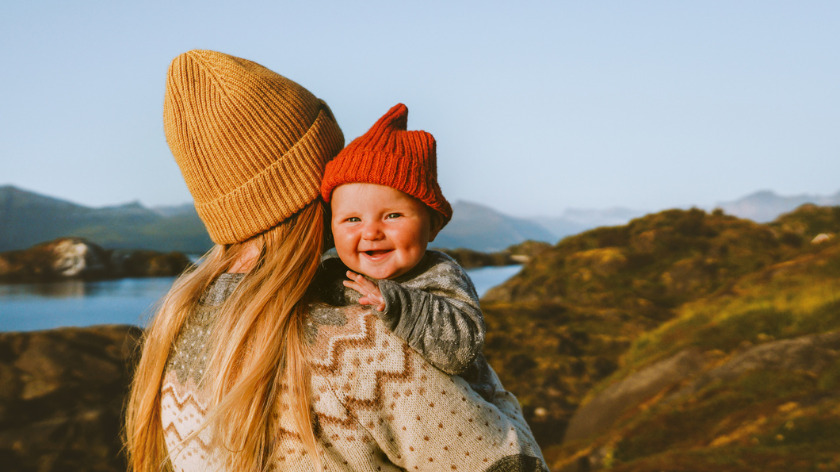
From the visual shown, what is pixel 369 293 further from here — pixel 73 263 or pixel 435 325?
pixel 73 263

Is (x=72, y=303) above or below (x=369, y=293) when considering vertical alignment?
below

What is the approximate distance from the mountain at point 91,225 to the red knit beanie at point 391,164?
476 centimetres

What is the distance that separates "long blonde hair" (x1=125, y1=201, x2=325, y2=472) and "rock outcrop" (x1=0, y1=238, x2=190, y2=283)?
3.70 m

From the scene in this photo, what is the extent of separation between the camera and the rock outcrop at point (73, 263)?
5781 millimetres

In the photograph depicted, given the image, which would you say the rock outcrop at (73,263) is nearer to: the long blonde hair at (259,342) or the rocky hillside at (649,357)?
the rocky hillside at (649,357)

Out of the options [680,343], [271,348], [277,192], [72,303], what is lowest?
[680,343]

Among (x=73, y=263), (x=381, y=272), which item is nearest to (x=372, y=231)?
(x=381, y=272)

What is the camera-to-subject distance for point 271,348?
1.91 m

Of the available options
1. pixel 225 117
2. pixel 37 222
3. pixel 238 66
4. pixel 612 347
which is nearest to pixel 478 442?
pixel 225 117

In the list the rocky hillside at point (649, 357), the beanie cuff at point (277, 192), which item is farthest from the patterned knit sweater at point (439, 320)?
the rocky hillside at point (649, 357)

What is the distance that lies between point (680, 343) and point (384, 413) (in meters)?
6.06

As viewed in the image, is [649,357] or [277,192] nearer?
[277,192]

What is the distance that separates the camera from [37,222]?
21.7 ft

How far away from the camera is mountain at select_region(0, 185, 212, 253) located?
6367 mm
